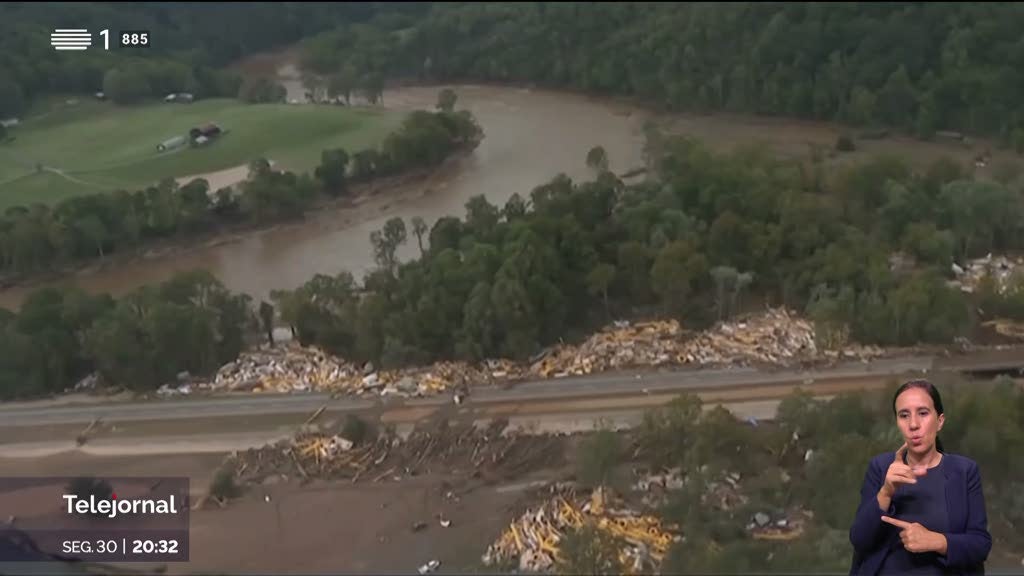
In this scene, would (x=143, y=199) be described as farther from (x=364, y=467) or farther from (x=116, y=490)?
(x=116, y=490)

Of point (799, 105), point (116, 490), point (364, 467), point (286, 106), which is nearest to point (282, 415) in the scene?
point (364, 467)

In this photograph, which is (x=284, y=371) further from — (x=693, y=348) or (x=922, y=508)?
(x=922, y=508)

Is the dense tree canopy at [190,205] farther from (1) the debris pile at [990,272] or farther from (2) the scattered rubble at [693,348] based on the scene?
(1) the debris pile at [990,272]

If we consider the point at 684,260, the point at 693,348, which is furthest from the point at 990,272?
the point at 693,348

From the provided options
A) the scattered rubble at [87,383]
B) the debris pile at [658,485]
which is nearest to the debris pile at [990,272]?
the debris pile at [658,485]

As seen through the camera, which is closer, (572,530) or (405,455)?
(572,530)
